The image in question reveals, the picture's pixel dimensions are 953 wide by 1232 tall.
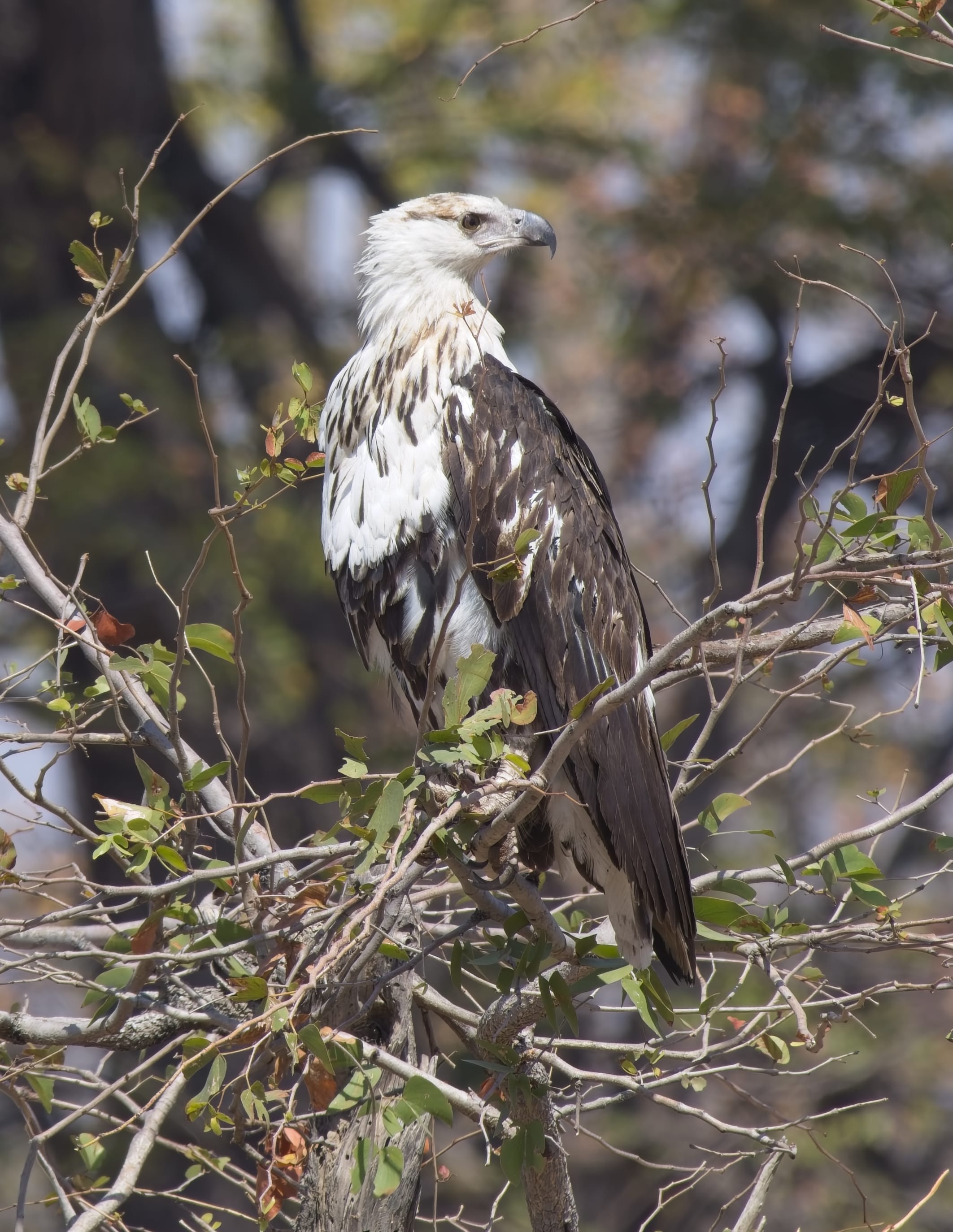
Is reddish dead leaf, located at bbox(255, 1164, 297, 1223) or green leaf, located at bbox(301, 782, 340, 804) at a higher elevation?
green leaf, located at bbox(301, 782, 340, 804)

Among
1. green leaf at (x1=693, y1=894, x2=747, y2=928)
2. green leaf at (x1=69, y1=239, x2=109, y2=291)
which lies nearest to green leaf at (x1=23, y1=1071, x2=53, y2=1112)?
green leaf at (x1=693, y1=894, x2=747, y2=928)

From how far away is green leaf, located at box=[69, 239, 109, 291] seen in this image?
2.64m

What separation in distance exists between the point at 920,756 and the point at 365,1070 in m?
8.26

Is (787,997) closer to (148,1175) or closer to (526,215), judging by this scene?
(526,215)

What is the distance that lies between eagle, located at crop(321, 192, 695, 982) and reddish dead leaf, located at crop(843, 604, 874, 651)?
907mm

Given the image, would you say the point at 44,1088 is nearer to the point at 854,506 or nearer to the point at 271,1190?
the point at 271,1190

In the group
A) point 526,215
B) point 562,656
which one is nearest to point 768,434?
point 526,215

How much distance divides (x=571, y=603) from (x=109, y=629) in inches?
47.6

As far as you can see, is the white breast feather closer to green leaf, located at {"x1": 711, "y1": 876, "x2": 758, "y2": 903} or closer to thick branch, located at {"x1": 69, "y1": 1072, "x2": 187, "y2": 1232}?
green leaf, located at {"x1": 711, "y1": 876, "x2": 758, "y2": 903}

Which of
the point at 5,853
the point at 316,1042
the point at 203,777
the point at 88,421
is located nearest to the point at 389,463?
the point at 88,421

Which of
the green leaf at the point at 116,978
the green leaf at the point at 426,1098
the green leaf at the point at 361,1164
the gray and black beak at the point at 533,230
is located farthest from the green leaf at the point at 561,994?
the gray and black beak at the point at 533,230

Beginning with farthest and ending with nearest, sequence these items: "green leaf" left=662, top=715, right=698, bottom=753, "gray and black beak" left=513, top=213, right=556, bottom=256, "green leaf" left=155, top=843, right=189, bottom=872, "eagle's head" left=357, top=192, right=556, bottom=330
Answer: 1. "gray and black beak" left=513, top=213, right=556, bottom=256
2. "eagle's head" left=357, top=192, right=556, bottom=330
3. "green leaf" left=662, top=715, right=698, bottom=753
4. "green leaf" left=155, top=843, right=189, bottom=872

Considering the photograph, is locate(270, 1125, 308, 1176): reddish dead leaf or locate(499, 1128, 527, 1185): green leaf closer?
locate(270, 1125, 308, 1176): reddish dead leaf

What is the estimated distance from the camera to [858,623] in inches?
88.5
